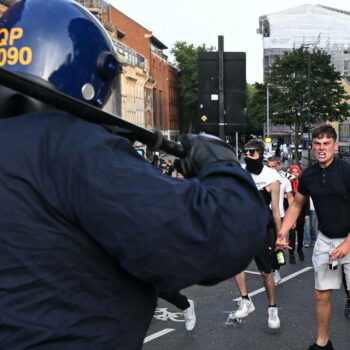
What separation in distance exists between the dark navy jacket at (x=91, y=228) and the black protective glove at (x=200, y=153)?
8cm

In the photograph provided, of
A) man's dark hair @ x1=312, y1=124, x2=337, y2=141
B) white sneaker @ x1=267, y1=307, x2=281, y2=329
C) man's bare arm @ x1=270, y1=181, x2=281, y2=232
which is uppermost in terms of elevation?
man's dark hair @ x1=312, y1=124, x2=337, y2=141

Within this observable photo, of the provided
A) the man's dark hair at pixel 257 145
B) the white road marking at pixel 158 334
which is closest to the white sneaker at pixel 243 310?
the white road marking at pixel 158 334

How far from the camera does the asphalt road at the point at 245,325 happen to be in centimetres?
504

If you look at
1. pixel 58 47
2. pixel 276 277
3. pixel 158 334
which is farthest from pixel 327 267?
pixel 58 47

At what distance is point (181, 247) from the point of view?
1139 millimetres

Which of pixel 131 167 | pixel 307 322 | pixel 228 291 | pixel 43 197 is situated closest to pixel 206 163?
pixel 131 167

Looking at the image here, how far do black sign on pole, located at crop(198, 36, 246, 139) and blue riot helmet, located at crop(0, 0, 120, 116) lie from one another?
709 cm

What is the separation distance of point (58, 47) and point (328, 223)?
12.1 feet

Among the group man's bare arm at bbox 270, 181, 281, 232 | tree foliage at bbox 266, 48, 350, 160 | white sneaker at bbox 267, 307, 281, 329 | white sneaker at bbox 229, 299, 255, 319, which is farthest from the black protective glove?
tree foliage at bbox 266, 48, 350, 160

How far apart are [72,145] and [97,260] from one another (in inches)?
9.7

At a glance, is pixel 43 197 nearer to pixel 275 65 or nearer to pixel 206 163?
pixel 206 163

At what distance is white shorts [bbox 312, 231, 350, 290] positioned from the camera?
4582 mm

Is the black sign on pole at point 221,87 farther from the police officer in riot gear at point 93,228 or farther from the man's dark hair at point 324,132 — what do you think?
the police officer in riot gear at point 93,228

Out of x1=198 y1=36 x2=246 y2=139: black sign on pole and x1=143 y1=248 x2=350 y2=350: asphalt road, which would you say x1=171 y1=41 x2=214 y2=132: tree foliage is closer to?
x1=198 y1=36 x2=246 y2=139: black sign on pole
